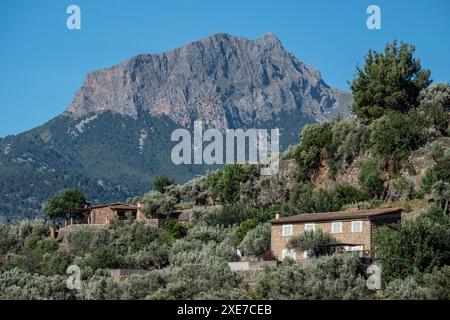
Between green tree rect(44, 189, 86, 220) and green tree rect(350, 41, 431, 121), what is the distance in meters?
28.5

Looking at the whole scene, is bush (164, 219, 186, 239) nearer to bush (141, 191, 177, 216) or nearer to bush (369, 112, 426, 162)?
bush (141, 191, 177, 216)

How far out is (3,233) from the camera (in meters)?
80.1

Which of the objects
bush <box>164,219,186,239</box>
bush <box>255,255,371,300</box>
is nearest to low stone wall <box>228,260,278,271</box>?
bush <box>255,255,371,300</box>

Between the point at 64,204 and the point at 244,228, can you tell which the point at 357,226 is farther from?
the point at 64,204

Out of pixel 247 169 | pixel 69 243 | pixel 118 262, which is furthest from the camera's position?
pixel 247 169

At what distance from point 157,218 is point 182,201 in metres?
11.1

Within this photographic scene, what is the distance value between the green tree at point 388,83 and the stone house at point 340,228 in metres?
17.0

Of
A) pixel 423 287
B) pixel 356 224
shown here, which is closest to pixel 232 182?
pixel 356 224

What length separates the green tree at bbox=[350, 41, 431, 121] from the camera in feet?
249

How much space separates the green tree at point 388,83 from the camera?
75.9 meters

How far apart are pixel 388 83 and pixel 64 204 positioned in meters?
32.7

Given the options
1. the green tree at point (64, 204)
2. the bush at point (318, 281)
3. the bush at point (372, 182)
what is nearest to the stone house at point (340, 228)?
the bush at point (318, 281)
